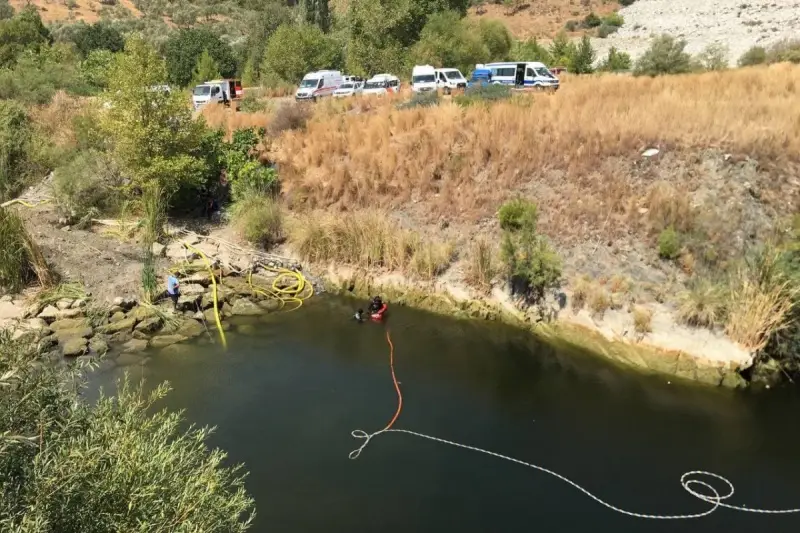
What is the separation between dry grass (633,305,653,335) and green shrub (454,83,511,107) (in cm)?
1055

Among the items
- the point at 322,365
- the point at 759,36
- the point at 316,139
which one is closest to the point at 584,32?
the point at 759,36

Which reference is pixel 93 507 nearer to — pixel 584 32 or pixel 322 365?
pixel 322 365

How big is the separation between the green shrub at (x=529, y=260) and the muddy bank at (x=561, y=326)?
1.32 feet

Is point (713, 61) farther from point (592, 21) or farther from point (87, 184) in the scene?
point (592, 21)

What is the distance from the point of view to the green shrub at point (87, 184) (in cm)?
1888

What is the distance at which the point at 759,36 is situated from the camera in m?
43.5

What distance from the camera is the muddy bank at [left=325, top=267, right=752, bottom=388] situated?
12195 mm

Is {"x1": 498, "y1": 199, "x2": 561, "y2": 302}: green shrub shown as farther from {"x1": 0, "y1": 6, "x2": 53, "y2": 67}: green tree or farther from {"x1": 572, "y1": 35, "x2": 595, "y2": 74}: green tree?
{"x1": 0, "y1": 6, "x2": 53, "y2": 67}: green tree

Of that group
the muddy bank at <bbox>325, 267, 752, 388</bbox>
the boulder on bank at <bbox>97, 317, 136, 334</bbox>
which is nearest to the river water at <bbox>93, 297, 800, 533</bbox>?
the muddy bank at <bbox>325, 267, 752, 388</bbox>

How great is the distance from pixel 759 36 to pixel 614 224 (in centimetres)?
3767

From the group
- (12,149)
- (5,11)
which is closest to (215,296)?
(12,149)

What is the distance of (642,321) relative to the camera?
13070 mm

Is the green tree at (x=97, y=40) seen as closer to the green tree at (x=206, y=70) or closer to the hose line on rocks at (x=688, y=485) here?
the green tree at (x=206, y=70)

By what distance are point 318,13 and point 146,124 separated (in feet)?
123
